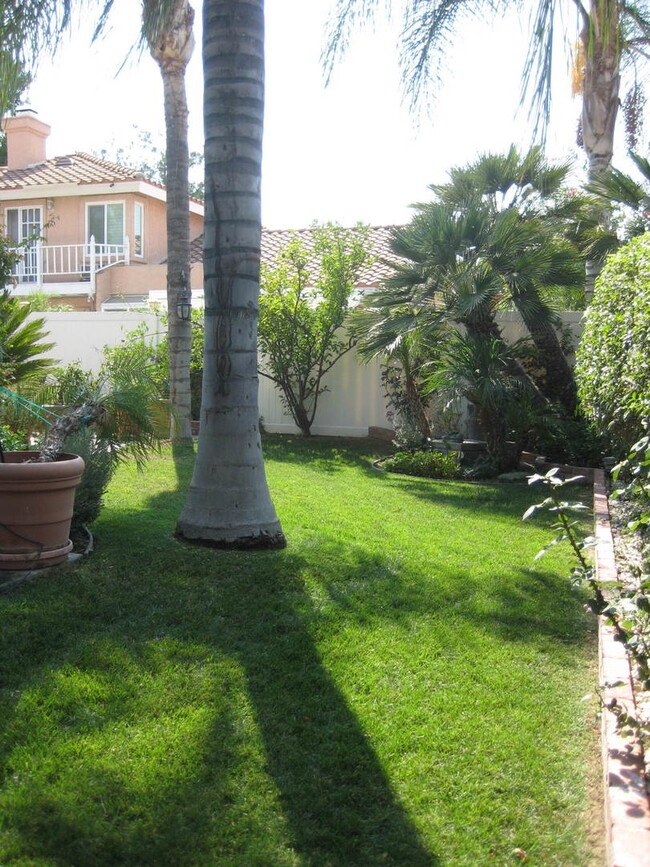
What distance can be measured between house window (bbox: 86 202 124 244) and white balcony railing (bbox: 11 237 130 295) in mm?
330

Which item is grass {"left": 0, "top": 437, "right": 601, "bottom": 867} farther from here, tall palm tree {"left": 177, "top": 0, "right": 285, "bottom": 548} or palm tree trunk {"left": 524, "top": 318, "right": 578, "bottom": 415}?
palm tree trunk {"left": 524, "top": 318, "right": 578, "bottom": 415}

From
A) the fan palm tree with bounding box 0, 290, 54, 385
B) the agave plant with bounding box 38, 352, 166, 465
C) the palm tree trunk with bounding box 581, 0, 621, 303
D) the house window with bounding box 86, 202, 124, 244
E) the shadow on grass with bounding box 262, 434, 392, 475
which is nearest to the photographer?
the agave plant with bounding box 38, 352, 166, 465

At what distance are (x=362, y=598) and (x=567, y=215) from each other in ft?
30.4

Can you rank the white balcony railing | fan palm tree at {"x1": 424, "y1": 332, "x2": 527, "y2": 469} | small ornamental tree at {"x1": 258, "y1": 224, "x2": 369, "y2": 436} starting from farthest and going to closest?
the white balcony railing
small ornamental tree at {"x1": 258, "y1": 224, "x2": 369, "y2": 436}
fan palm tree at {"x1": 424, "y1": 332, "x2": 527, "y2": 469}

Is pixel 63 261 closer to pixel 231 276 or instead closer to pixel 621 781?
pixel 231 276

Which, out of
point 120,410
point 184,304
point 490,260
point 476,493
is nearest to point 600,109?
point 490,260

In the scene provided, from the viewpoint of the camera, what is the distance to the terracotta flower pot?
4.94 meters

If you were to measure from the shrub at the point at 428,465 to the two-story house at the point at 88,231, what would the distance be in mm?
13764

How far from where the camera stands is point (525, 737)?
139 inches

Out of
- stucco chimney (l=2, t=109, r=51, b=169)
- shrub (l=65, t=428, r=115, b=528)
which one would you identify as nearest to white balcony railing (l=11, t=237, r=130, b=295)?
stucco chimney (l=2, t=109, r=51, b=169)

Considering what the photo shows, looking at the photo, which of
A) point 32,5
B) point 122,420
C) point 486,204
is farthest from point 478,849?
point 486,204

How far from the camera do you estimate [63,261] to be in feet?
80.9

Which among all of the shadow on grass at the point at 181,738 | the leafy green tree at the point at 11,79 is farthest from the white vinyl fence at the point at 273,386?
the shadow on grass at the point at 181,738

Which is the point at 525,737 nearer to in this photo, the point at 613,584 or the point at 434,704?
the point at 434,704
